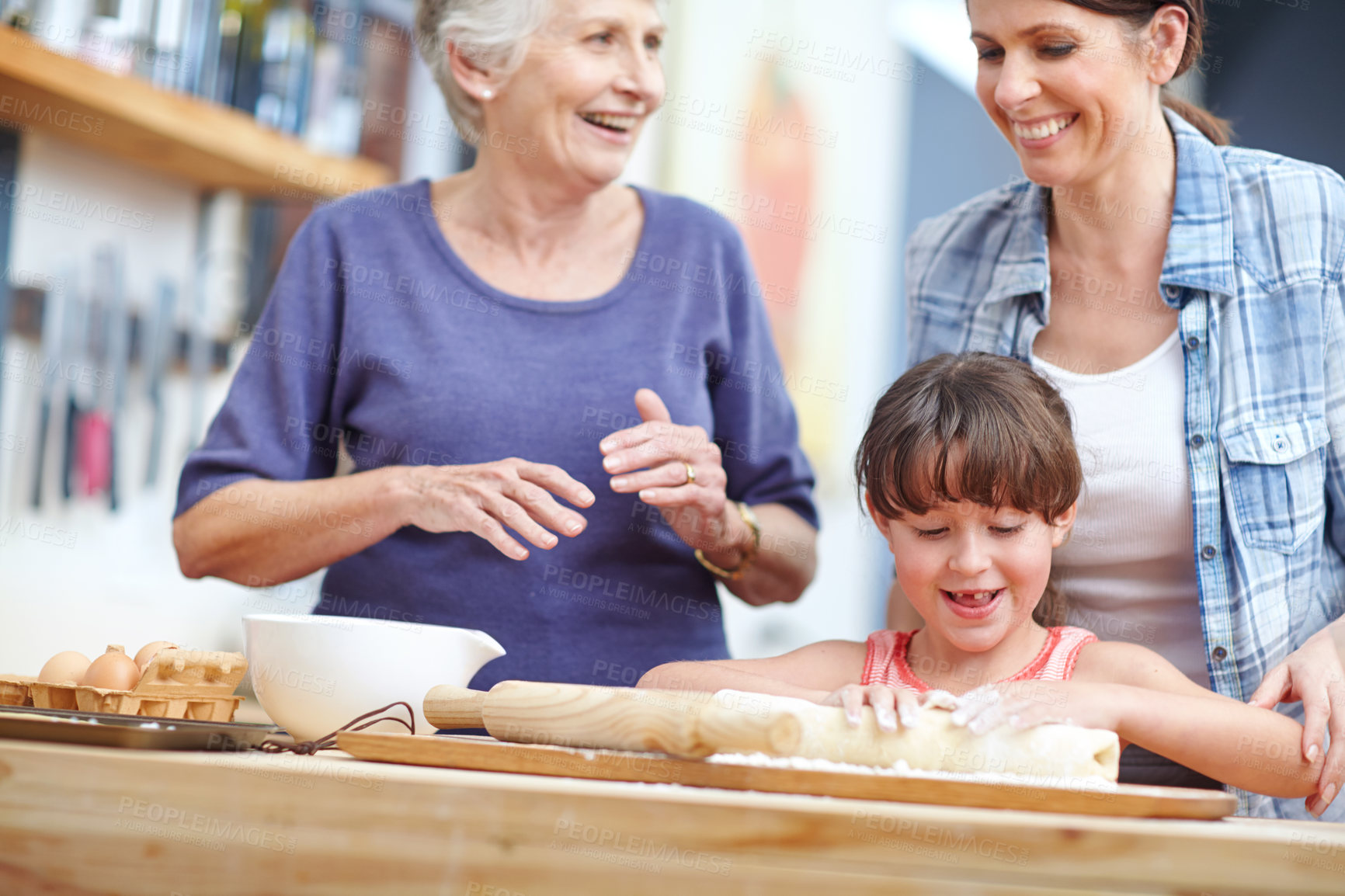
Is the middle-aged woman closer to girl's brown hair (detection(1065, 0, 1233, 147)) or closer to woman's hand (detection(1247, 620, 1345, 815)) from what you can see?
girl's brown hair (detection(1065, 0, 1233, 147))

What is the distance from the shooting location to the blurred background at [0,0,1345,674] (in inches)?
89.7

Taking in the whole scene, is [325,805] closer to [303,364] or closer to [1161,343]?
[303,364]

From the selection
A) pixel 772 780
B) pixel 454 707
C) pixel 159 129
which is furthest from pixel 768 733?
pixel 159 129

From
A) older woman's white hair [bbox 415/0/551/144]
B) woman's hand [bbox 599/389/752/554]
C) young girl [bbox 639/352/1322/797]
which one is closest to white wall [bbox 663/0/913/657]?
older woman's white hair [bbox 415/0/551/144]

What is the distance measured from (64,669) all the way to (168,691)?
0.12 metres

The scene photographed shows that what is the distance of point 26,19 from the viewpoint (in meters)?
2.07

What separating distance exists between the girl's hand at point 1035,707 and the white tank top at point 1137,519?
36 cm

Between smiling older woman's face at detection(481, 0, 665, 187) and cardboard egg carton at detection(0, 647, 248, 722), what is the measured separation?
746 mm

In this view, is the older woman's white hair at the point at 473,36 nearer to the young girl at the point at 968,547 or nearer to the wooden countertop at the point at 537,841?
the young girl at the point at 968,547

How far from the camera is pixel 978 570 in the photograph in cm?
109

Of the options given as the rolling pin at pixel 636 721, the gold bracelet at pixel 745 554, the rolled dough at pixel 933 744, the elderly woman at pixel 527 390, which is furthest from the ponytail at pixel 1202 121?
the rolling pin at pixel 636 721

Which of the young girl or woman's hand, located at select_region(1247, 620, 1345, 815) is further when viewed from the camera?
the young girl

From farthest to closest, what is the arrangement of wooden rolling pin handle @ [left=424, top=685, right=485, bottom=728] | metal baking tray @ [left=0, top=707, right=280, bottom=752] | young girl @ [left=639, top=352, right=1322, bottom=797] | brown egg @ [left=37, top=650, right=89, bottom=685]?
young girl @ [left=639, top=352, right=1322, bottom=797] < brown egg @ [left=37, top=650, right=89, bottom=685] < wooden rolling pin handle @ [left=424, top=685, right=485, bottom=728] < metal baking tray @ [left=0, top=707, right=280, bottom=752]

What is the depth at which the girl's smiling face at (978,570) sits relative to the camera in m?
1.11
